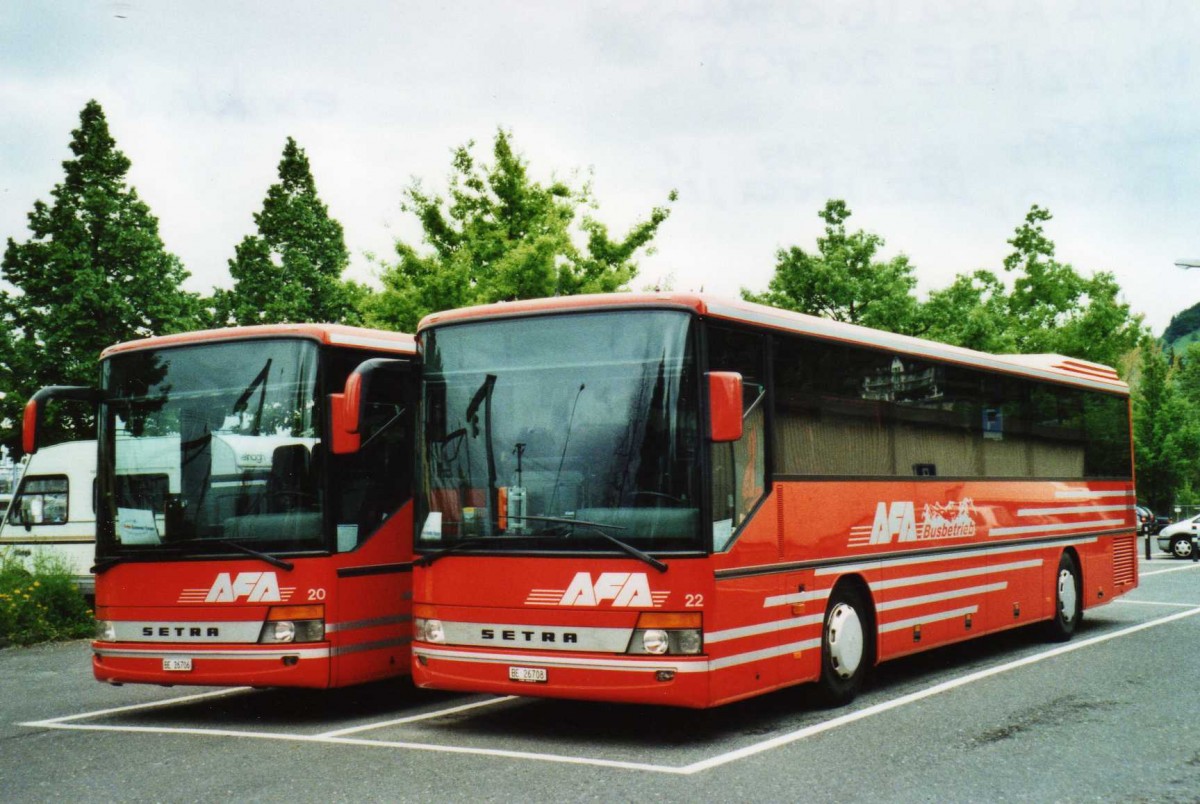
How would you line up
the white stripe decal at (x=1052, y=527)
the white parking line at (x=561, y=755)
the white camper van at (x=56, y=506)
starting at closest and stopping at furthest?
the white parking line at (x=561, y=755), the white stripe decal at (x=1052, y=527), the white camper van at (x=56, y=506)

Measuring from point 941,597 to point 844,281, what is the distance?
29.2m

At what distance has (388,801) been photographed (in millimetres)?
6816

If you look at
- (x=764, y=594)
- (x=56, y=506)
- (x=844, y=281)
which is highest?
(x=844, y=281)

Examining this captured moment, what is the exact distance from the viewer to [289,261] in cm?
5325

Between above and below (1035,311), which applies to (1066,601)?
below

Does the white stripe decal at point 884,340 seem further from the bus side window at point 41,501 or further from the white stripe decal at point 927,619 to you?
the bus side window at point 41,501

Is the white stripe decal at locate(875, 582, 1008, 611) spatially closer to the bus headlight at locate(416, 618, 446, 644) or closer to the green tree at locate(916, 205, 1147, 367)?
the bus headlight at locate(416, 618, 446, 644)

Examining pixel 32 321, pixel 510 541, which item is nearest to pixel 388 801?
pixel 510 541

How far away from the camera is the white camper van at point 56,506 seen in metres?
21.1

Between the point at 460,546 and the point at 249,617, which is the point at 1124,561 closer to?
the point at 460,546

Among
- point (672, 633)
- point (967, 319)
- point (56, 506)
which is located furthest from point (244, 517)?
point (967, 319)

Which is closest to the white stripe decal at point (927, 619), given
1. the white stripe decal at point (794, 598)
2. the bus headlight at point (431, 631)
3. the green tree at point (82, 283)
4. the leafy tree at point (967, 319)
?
the white stripe decal at point (794, 598)

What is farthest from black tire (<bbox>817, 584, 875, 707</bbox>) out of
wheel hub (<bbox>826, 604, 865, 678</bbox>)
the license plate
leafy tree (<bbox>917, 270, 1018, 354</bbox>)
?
leafy tree (<bbox>917, 270, 1018, 354</bbox>)

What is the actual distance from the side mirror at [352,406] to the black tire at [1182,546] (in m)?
33.3
